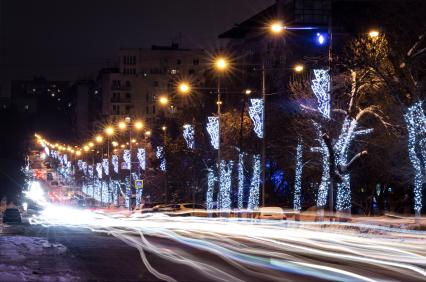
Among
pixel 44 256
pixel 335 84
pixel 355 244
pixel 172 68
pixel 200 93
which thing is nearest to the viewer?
pixel 44 256

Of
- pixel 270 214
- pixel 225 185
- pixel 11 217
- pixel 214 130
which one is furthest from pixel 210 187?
pixel 270 214

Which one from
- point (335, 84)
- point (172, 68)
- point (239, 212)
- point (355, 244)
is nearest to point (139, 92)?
point (172, 68)

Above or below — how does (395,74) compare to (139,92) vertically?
below

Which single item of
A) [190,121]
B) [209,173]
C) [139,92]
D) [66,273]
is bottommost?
[66,273]

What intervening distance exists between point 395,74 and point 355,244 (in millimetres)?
9268

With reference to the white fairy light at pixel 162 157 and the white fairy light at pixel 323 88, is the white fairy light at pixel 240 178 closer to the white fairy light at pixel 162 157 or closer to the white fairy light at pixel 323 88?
the white fairy light at pixel 162 157

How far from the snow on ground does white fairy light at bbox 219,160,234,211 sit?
2619cm

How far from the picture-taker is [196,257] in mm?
22812

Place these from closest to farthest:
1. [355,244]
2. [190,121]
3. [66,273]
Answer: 1. [66,273]
2. [355,244]
3. [190,121]

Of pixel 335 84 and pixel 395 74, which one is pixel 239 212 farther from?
pixel 395 74

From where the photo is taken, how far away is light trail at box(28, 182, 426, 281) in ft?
58.9

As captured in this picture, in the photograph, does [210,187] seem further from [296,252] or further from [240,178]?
[296,252]

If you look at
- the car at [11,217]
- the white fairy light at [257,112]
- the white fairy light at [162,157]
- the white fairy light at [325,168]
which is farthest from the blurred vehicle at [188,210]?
the white fairy light at [325,168]

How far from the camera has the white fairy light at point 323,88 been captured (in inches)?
1366
